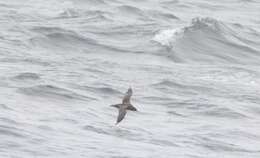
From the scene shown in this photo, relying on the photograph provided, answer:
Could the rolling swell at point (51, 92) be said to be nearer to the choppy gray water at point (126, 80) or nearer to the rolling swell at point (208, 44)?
the choppy gray water at point (126, 80)

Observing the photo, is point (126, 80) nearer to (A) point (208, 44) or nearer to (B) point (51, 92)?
(B) point (51, 92)

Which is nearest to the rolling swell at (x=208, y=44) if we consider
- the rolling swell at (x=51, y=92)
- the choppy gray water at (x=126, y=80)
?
the choppy gray water at (x=126, y=80)

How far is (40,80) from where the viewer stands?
24375mm

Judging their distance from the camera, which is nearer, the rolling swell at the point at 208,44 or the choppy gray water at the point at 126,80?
the choppy gray water at the point at 126,80

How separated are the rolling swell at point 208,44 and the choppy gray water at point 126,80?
0.14ft

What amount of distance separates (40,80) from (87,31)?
729 centimetres

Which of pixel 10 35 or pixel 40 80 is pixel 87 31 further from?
pixel 40 80

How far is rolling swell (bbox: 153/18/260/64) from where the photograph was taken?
29859 millimetres

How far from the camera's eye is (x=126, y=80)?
A: 2541 cm

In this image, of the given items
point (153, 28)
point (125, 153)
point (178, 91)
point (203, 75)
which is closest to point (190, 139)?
point (125, 153)

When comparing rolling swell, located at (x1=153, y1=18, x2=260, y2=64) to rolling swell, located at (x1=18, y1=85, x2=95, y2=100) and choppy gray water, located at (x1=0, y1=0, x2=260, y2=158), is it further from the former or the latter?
rolling swell, located at (x1=18, y1=85, x2=95, y2=100)

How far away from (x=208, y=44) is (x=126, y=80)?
22.4ft

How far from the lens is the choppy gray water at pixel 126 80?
786 inches

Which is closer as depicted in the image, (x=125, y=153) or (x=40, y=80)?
(x=125, y=153)
